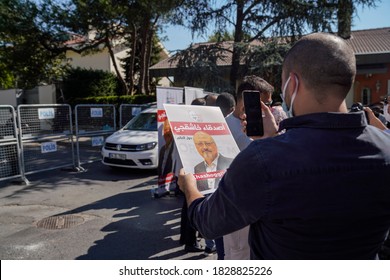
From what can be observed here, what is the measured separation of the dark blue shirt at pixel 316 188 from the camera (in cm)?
129

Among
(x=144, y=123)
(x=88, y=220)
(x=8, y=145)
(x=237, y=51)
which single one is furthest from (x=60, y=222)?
(x=237, y=51)

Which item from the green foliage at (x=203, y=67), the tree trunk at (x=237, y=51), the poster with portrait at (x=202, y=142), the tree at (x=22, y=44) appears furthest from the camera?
the tree at (x=22, y=44)

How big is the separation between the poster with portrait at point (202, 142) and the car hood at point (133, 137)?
7.03 meters

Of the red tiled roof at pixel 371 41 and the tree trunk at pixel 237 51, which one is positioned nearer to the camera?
the tree trunk at pixel 237 51

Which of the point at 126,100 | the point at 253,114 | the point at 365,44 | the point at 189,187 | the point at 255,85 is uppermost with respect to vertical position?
the point at 365,44

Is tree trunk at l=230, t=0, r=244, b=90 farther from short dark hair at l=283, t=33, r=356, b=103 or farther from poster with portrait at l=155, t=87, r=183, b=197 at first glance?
short dark hair at l=283, t=33, r=356, b=103

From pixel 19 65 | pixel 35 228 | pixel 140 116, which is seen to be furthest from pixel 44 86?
pixel 35 228

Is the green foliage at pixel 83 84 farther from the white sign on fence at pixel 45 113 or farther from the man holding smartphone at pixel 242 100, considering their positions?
the man holding smartphone at pixel 242 100

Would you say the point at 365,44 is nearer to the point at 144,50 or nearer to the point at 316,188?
the point at 144,50

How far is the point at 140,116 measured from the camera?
1061 centimetres

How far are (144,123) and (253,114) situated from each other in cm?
833

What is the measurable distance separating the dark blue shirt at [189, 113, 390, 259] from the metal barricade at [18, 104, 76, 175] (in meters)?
7.86

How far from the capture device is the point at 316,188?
129 centimetres

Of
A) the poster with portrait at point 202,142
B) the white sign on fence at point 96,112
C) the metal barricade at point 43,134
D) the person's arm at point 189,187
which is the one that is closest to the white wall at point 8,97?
the white sign on fence at point 96,112
